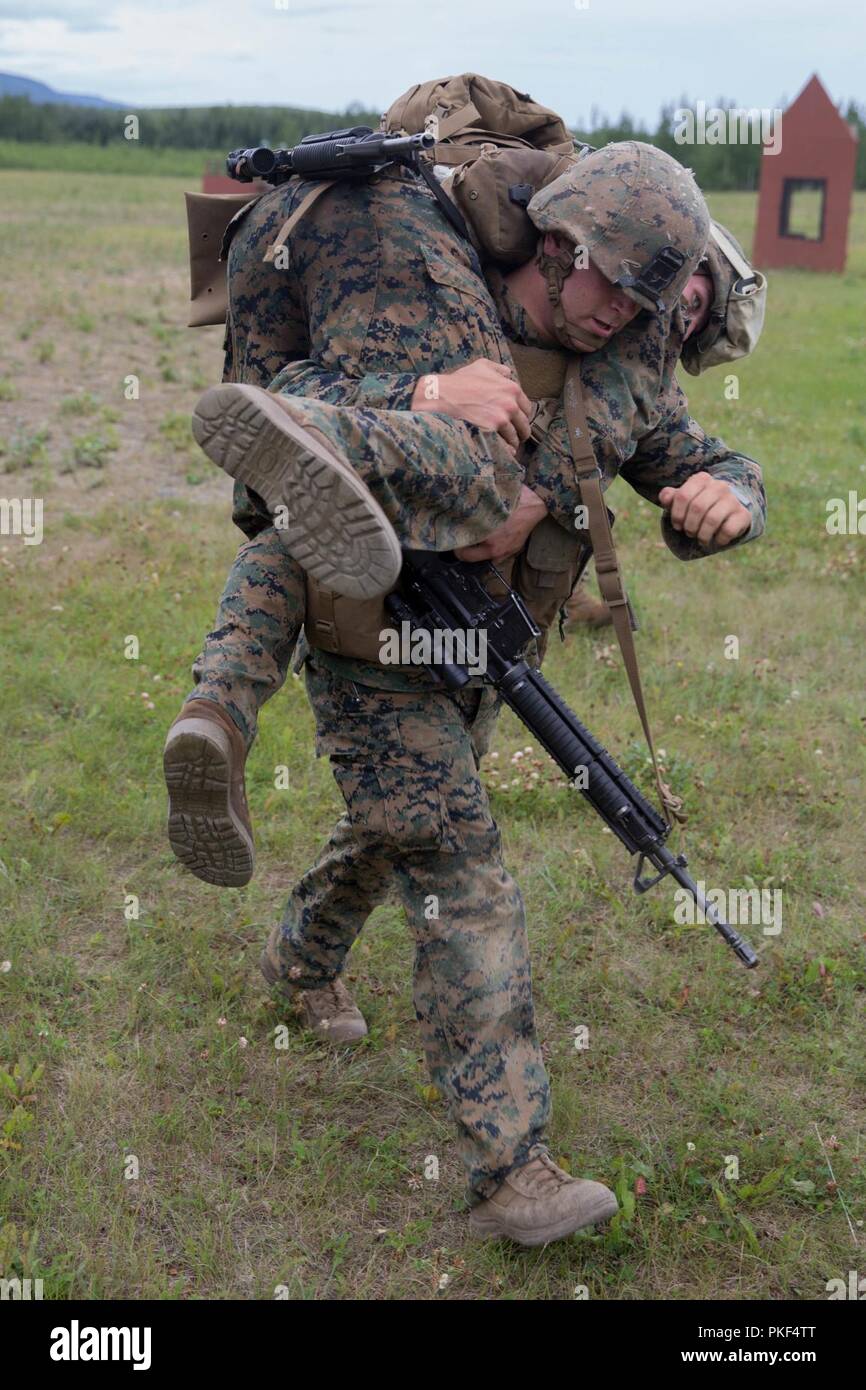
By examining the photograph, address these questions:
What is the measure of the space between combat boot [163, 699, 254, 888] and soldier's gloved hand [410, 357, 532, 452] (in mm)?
864

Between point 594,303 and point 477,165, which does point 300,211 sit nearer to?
point 477,165

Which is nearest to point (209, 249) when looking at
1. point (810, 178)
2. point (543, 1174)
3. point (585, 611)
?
point (543, 1174)

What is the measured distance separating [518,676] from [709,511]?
647mm

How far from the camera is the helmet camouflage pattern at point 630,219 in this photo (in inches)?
129

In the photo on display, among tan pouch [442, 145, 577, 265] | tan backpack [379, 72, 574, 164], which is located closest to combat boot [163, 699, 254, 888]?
tan pouch [442, 145, 577, 265]

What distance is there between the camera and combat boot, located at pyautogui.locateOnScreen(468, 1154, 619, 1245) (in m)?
3.45

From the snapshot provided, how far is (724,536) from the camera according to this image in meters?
3.53

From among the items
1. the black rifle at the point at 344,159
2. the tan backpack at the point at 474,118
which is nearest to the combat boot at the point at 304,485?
the black rifle at the point at 344,159

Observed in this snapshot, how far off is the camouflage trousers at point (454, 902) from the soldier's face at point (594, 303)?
3.27ft

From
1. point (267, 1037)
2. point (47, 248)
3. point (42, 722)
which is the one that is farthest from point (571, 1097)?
point (47, 248)

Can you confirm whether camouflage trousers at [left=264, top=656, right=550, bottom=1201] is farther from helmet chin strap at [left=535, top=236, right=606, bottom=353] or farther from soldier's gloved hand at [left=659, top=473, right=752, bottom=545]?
helmet chin strap at [left=535, top=236, right=606, bottom=353]

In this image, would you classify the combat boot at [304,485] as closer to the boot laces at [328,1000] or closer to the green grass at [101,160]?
the boot laces at [328,1000]

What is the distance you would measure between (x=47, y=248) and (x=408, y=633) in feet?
69.8

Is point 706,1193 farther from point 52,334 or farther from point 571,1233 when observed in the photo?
point 52,334
